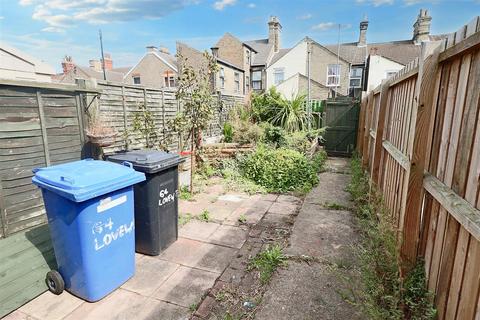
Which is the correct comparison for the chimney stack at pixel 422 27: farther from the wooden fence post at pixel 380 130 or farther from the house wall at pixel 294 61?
the wooden fence post at pixel 380 130

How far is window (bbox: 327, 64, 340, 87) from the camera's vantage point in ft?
71.0

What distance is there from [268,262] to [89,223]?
5.75 ft

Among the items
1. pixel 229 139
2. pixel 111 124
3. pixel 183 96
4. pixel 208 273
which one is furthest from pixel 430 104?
pixel 229 139

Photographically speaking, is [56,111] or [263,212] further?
[263,212]

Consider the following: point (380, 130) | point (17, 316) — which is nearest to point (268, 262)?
point (17, 316)

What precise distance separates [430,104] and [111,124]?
4.17 metres

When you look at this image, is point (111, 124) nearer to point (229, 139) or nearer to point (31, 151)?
point (31, 151)

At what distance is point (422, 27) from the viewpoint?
69.4 feet

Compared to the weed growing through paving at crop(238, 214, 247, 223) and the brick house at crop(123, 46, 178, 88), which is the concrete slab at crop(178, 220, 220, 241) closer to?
the weed growing through paving at crop(238, 214, 247, 223)

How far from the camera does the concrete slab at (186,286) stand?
226cm

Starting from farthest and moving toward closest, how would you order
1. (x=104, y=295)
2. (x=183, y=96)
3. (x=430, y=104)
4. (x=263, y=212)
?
(x=183, y=96), (x=263, y=212), (x=104, y=295), (x=430, y=104)

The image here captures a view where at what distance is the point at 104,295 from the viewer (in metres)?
2.26

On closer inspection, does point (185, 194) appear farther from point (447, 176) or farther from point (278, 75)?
point (278, 75)

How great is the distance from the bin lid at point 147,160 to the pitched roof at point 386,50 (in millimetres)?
23277
